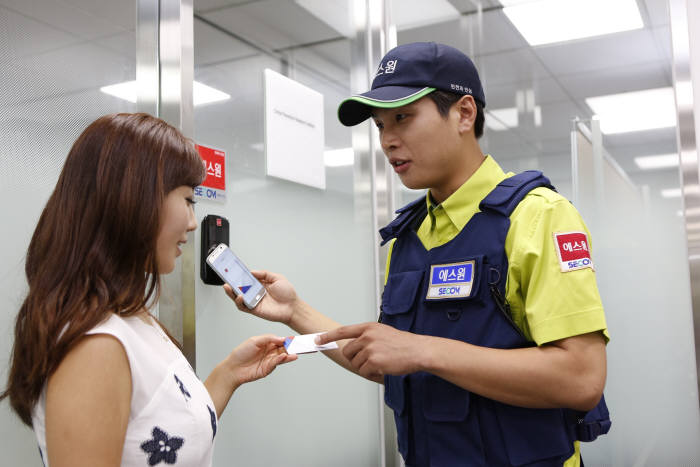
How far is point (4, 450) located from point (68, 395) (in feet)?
1.86

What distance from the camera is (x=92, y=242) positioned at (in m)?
1.09

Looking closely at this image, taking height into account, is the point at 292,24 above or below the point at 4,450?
above

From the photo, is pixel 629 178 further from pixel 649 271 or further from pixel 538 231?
pixel 538 231

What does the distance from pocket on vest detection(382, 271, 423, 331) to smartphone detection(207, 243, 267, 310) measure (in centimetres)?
33

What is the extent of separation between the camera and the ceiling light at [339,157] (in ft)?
8.26

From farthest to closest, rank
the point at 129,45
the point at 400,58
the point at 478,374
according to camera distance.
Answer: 1. the point at 129,45
2. the point at 400,58
3. the point at 478,374

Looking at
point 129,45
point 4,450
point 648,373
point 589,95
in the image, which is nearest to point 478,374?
point 4,450

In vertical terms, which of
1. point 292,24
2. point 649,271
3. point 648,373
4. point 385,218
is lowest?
point 648,373

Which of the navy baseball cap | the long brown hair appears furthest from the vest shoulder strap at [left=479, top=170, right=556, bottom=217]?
the long brown hair

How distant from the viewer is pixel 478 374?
132 cm

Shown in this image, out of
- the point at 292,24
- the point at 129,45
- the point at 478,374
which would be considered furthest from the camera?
the point at 292,24

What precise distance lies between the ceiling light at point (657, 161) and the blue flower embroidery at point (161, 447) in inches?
78.6

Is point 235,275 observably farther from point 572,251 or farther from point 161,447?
point 572,251

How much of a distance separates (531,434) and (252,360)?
2.03 ft
